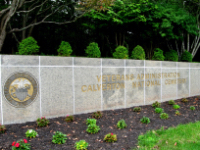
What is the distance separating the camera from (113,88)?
26.9 ft

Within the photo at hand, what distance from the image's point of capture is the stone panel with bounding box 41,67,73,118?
6.48 metres

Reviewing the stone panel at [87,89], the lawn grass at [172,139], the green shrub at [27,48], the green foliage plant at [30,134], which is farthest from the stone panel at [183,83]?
the green foliage plant at [30,134]

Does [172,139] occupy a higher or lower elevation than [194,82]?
lower

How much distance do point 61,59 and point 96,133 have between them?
287 cm

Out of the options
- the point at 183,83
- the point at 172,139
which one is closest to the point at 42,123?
the point at 172,139

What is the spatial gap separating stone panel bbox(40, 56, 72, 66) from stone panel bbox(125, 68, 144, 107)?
3.04 meters

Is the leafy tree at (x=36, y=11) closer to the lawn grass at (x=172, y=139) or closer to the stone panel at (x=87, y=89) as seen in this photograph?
the stone panel at (x=87, y=89)

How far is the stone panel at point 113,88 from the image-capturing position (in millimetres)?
7961

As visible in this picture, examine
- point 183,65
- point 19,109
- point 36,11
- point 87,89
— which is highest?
point 36,11

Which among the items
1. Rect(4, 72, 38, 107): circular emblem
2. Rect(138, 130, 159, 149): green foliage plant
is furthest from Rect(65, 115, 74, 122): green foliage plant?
Rect(138, 130, 159, 149): green foliage plant

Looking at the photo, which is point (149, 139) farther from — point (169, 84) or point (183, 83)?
point (183, 83)

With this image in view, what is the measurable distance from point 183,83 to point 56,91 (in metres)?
8.26

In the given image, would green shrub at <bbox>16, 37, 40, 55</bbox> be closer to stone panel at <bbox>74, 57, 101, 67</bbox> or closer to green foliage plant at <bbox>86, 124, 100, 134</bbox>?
stone panel at <bbox>74, 57, 101, 67</bbox>

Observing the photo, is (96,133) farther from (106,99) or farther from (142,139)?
(106,99)
